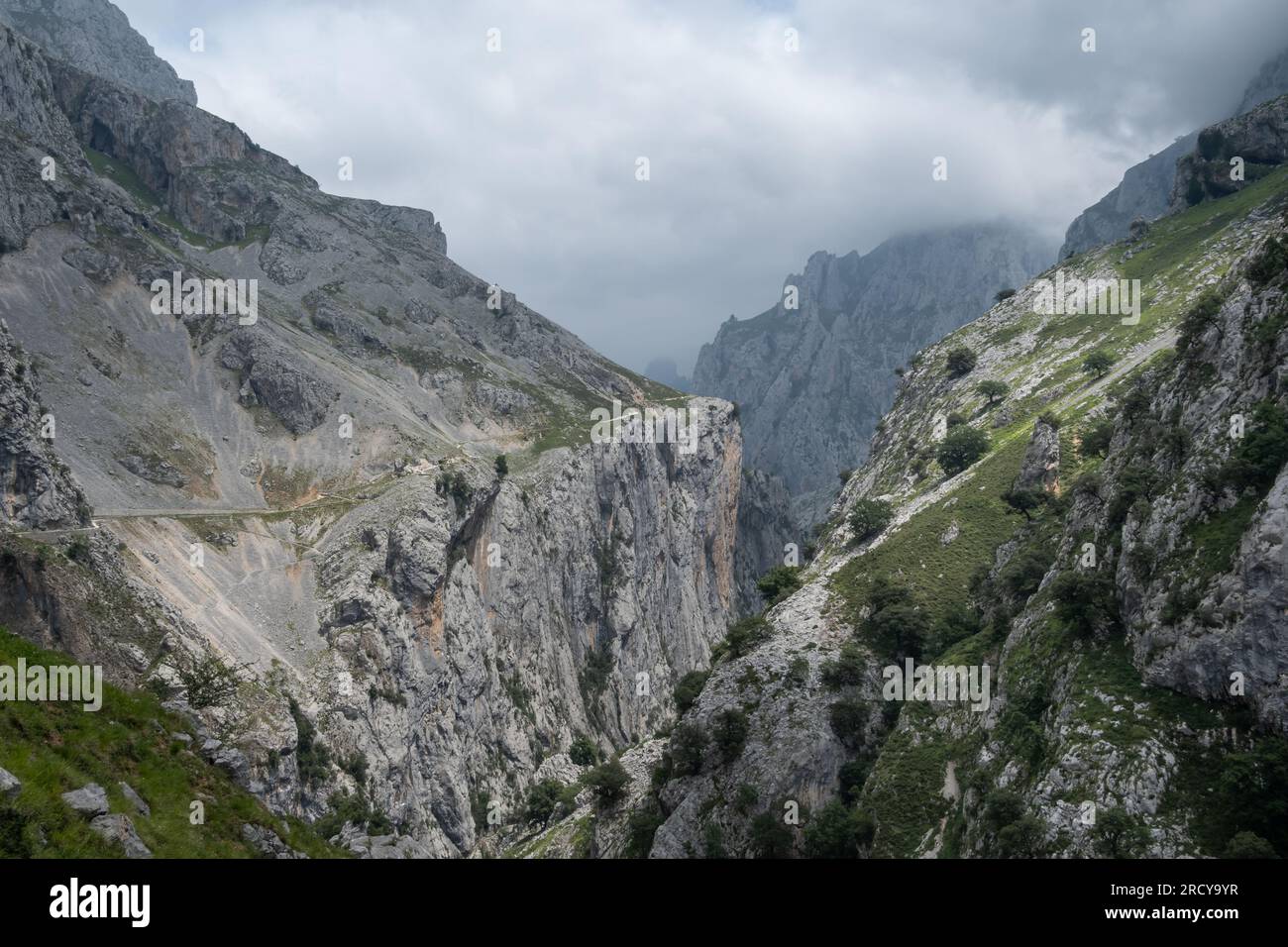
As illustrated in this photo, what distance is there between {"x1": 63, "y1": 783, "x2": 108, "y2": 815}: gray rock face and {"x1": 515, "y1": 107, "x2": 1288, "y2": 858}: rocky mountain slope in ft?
135

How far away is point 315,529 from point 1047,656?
339 feet

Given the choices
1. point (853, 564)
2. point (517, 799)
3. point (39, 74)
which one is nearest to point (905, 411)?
point (853, 564)

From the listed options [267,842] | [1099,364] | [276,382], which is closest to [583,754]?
[276,382]

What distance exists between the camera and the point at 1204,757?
41.4 meters

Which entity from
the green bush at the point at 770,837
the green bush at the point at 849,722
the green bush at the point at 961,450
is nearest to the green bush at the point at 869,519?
the green bush at the point at 961,450

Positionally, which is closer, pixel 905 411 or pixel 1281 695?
pixel 1281 695

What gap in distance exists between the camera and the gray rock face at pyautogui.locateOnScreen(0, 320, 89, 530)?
289ft

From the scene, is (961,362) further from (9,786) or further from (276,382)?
(9,786)

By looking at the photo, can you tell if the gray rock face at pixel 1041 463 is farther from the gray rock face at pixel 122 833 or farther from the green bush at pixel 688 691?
the gray rock face at pixel 122 833

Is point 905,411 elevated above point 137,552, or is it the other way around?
point 905,411

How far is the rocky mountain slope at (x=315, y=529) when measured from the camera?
86625 mm

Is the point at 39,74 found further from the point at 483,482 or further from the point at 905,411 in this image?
the point at 905,411

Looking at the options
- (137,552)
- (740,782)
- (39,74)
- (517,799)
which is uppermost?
(39,74)

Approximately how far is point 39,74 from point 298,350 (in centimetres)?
9529
